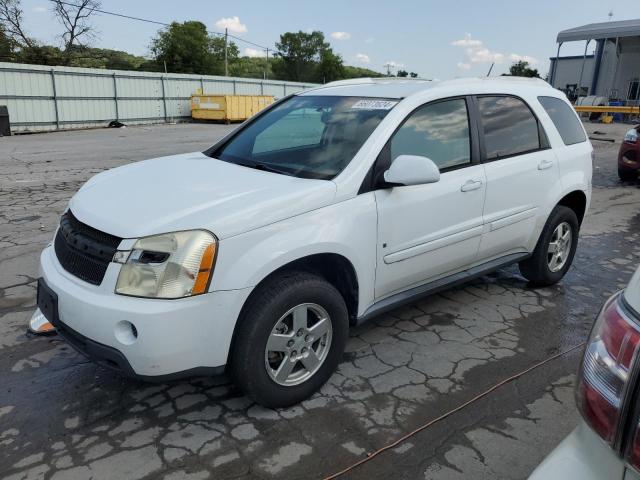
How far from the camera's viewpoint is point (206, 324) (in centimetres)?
246

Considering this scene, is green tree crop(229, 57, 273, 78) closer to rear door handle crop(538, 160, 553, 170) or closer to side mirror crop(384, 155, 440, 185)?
rear door handle crop(538, 160, 553, 170)

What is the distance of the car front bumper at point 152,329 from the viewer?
237cm

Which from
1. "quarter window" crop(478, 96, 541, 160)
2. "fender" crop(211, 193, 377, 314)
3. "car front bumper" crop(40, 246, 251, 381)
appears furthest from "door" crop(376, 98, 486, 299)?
"car front bumper" crop(40, 246, 251, 381)

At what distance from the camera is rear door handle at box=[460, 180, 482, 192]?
3.58 metres

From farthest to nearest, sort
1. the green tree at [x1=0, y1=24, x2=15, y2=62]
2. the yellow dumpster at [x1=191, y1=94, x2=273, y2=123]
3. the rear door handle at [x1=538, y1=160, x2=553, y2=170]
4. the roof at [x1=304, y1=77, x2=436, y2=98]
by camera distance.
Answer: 1. the green tree at [x1=0, y1=24, x2=15, y2=62]
2. the yellow dumpster at [x1=191, y1=94, x2=273, y2=123]
3. the rear door handle at [x1=538, y1=160, x2=553, y2=170]
4. the roof at [x1=304, y1=77, x2=436, y2=98]

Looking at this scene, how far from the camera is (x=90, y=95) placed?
24828 mm

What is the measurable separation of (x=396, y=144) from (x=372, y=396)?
152 centimetres

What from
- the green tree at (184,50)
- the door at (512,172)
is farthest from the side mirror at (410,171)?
the green tree at (184,50)

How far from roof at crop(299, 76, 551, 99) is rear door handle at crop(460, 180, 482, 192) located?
681 millimetres

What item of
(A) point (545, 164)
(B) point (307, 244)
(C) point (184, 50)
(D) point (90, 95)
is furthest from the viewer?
(C) point (184, 50)

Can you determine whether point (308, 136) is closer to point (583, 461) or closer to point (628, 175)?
point (583, 461)

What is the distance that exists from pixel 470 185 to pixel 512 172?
1.77 feet

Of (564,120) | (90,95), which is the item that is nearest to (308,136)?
(564,120)

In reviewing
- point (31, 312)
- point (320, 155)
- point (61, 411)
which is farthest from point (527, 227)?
point (31, 312)
